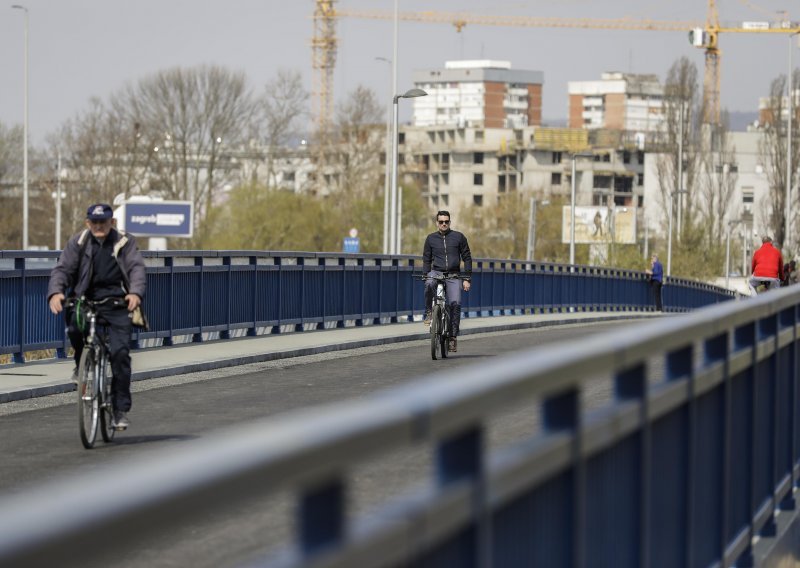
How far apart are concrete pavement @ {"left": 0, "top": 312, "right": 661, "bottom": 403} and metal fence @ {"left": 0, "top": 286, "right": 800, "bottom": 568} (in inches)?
422

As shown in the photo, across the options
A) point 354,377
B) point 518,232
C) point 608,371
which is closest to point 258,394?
point 354,377

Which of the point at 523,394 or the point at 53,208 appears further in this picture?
the point at 53,208

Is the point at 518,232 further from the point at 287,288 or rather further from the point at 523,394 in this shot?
the point at 523,394

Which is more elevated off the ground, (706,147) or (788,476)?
(706,147)

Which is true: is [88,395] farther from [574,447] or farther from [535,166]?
[535,166]

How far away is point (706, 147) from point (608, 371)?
112 meters

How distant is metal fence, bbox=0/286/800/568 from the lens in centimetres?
213

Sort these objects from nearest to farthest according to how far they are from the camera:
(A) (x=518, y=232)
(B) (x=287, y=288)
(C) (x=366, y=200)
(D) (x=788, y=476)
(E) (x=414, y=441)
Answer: (E) (x=414, y=441)
(D) (x=788, y=476)
(B) (x=287, y=288)
(C) (x=366, y=200)
(A) (x=518, y=232)

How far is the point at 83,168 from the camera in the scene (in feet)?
328

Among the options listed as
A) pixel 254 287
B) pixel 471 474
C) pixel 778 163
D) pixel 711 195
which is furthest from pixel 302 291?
pixel 711 195

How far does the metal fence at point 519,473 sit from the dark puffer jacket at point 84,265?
5846mm

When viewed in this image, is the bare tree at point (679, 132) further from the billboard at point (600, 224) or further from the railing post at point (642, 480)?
the railing post at point (642, 480)

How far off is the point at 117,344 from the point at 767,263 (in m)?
20.2

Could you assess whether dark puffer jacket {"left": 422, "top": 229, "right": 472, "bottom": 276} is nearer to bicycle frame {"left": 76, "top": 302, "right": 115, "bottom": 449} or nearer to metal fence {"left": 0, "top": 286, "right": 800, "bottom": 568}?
bicycle frame {"left": 76, "top": 302, "right": 115, "bottom": 449}
